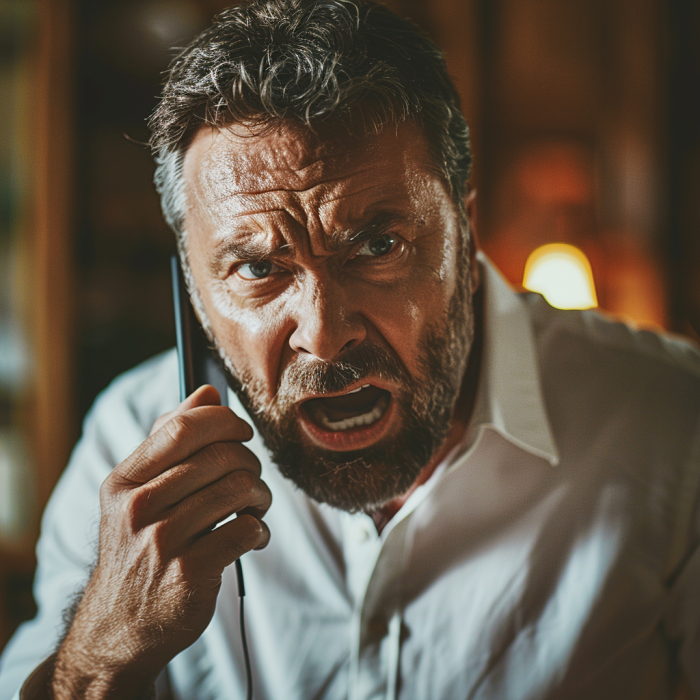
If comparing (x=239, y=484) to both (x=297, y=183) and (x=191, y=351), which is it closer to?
A: (x=191, y=351)

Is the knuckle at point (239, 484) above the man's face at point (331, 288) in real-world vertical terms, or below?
below

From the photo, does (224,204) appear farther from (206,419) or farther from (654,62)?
(654,62)

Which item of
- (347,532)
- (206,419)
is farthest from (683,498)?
(206,419)

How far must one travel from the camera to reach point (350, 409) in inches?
22.7

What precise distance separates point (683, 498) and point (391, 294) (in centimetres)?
51

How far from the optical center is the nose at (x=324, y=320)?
51 centimetres

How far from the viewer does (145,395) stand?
92cm

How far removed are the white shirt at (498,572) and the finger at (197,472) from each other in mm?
204

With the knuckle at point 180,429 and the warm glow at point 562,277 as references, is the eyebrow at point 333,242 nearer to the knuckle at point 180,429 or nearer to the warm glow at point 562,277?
the knuckle at point 180,429

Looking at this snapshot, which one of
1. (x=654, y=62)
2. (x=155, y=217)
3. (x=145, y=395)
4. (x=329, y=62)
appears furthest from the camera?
(x=654, y=62)

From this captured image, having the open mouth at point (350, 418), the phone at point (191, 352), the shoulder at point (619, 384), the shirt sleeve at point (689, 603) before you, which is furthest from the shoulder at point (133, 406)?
the shirt sleeve at point (689, 603)

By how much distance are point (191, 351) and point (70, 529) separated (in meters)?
0.40

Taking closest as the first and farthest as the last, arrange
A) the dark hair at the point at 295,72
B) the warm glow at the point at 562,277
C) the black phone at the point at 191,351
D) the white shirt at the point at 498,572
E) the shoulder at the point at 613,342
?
the dark hair at the point at 295,72, the black phone at the point at 191,351, the white shirt at the point at 498,572, the shoulder at the point at 613,342, the warm glow at the point at 562,277

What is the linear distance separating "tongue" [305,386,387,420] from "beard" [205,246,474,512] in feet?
0.07
